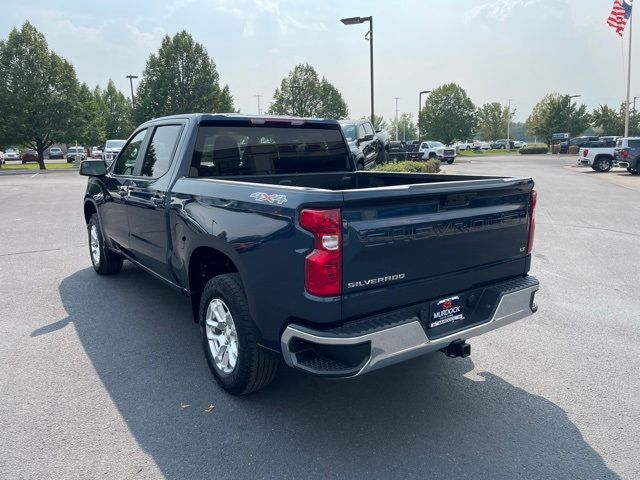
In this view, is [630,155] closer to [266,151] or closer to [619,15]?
[619,15]

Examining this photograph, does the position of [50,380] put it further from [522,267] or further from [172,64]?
[172,64]

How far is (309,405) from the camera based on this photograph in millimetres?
3512

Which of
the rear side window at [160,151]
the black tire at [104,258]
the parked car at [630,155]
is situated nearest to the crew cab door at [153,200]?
the rear side window at [160,151]

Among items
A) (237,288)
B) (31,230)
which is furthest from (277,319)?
(31,230)

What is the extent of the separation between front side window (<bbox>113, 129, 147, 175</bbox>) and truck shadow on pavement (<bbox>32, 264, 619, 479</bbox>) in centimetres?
191

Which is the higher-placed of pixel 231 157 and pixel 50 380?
pixel 231 157

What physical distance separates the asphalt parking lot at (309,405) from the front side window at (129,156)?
1.46 m

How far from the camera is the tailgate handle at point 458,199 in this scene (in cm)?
316

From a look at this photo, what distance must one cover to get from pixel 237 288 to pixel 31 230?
8.90 meters

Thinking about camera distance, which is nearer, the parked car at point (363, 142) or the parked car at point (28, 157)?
the parked car at point (363, 142)

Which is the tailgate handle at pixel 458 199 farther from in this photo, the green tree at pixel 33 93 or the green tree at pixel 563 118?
the green tree at pixel 563 118

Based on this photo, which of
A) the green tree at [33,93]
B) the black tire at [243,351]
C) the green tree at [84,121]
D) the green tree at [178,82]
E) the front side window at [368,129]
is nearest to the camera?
the black tire at [243,351]

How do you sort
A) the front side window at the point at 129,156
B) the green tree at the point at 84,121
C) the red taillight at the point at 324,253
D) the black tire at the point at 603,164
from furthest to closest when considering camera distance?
the green tree at the point at 84,121 < the black tire at the point at 603,164 < the front side window at the point at 129,156 < the red taillight at the point at 324,253

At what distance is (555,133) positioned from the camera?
220 ft
